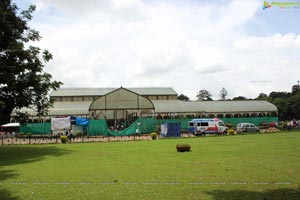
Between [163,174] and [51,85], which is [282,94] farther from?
[163,174]

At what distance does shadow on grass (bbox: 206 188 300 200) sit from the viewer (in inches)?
360

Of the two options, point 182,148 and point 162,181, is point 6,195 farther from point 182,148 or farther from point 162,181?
point 182,148

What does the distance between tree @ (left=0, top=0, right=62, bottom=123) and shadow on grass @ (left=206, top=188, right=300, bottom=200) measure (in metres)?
20.7

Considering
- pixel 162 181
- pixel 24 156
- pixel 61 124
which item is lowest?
pixel 162 181

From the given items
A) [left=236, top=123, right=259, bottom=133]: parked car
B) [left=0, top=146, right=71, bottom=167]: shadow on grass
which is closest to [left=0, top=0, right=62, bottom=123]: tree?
[left=0, top=146, right=71, bottom=167]: shadow on grass

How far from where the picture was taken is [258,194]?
960 cm

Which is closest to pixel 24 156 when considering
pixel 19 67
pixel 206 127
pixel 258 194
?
pixel 19 67

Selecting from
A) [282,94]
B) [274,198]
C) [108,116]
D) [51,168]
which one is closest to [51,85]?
[51,168]

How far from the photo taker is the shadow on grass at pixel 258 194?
9156mm

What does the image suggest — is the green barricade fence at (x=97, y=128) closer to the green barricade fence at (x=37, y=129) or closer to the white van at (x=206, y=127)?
the green barricade fence at (x=37, y=129)

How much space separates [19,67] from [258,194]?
73.8ft

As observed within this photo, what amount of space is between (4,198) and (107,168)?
20.4 ft

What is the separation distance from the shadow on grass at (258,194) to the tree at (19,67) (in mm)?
20702

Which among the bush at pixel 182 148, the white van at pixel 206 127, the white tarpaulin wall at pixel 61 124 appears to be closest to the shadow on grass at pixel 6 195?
the bush at pixel 182 148
